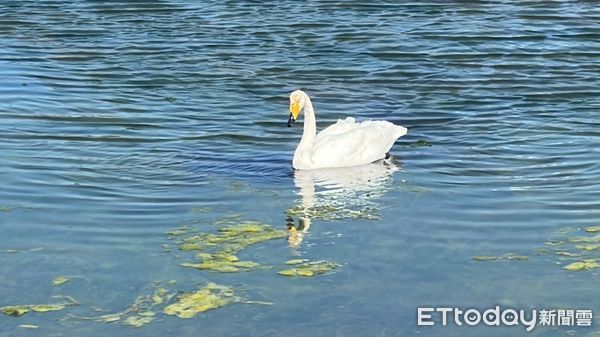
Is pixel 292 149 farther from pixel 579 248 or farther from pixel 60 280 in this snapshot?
pixel 60 280

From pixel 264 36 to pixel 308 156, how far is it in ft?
27.6

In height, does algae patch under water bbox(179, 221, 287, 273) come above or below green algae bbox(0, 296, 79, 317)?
below

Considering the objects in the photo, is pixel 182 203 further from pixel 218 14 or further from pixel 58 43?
pixel 218 14

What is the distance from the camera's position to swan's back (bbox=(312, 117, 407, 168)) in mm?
17047

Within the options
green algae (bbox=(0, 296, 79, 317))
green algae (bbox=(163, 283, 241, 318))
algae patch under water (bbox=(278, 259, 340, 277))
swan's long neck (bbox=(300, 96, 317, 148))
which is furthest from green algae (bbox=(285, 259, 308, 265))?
swan's long neck (bbox=(300, 96, 317, 148))

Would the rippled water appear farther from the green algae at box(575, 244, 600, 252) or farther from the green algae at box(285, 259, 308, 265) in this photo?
the green algae at box(575, 244, 600, 252)

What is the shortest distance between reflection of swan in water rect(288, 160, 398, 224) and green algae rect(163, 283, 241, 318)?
98.6 inches

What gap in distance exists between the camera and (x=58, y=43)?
2453 centimetres

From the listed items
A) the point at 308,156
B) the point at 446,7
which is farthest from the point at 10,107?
the point at 446,7

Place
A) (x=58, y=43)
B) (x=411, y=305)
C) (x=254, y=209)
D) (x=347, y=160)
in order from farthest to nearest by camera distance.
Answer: (x=58, y=43) < (x=347, y=160) < (x=254, y=209) < (x=411, y=305)

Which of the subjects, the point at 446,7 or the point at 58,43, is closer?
the point at 58,43

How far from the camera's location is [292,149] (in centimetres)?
1817

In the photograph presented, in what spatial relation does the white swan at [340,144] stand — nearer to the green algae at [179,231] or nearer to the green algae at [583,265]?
the green algae at [179,231]

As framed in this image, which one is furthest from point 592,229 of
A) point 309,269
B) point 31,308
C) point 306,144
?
point 31,308
